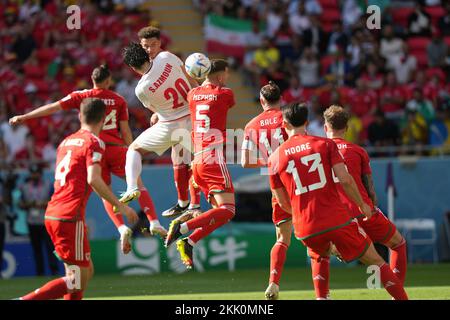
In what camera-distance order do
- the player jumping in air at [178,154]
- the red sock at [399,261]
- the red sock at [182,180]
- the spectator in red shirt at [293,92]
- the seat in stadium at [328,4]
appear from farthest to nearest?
the seat in stadium at [328,4], the spectator in red shirt at [293,92], the red sock at [182,180], the player jumping in air at [178,154], the red sock at [399,261]

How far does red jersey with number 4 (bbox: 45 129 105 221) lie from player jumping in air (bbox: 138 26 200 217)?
9.25 feet

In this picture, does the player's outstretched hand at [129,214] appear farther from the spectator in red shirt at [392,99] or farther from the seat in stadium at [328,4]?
the seat in stadium at [328,4]

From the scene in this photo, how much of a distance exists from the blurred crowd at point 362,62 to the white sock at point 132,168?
8.74m

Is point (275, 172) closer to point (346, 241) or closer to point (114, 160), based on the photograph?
point (346, 241)

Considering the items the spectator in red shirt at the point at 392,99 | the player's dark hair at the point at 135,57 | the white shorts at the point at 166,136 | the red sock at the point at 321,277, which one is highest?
the player's dark hair at the point at 135,57

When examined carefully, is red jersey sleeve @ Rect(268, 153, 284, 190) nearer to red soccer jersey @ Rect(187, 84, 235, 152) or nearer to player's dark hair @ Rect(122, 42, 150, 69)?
red soccer jersey @ Rect(187, 84, 235, 152)

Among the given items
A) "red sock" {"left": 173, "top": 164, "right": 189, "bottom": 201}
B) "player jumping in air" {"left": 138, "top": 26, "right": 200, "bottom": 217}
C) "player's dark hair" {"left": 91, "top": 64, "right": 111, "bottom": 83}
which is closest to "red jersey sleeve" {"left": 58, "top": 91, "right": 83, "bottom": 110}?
"player's dark hair" {"left": 91, "top": 64, "right": 111, "bottom": 83}

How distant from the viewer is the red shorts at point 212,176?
13.2 meters

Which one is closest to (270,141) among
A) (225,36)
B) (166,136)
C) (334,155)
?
(166,136)

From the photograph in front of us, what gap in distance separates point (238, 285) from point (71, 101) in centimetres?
477

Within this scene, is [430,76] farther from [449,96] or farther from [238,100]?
[238,100]

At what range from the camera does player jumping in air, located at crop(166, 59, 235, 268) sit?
13.1 metres

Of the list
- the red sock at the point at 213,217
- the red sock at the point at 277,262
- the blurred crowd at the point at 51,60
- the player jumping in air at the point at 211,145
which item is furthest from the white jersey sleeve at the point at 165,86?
the blurred crowd at the point at 51,60
